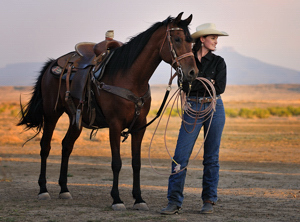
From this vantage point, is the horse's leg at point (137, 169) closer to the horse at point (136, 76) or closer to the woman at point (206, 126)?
the horse at point (136, 76)

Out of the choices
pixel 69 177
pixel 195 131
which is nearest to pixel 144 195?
pixel 195 131

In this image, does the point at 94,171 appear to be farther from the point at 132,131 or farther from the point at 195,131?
the point at 195,131

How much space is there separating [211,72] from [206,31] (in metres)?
0.56

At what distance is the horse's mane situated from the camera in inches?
262

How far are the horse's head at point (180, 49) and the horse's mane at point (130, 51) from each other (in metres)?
0.07

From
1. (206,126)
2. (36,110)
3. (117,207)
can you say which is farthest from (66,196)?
(206,126)

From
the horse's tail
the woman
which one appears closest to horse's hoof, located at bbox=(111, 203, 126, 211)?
the woman

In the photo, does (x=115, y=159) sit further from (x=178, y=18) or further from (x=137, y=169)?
(x=178, y=18)

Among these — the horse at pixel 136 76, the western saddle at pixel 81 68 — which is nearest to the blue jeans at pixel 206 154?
the horse at pixel 136 76

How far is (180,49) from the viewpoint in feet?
20.3

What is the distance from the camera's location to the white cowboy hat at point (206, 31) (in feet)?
20.5

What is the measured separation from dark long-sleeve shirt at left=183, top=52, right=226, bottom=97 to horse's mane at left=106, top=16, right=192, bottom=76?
553mm

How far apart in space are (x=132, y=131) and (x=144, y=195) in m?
1.66

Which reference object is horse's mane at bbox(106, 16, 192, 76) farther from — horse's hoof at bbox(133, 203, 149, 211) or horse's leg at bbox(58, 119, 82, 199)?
horse's hoof at bbox(133, 203, 149, 211)
